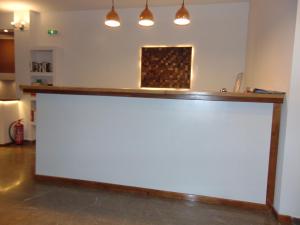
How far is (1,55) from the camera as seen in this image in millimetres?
6457

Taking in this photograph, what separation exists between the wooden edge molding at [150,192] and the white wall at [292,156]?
0.92 ft

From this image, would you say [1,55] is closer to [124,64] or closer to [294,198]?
[124,64]

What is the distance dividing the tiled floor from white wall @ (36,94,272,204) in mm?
194

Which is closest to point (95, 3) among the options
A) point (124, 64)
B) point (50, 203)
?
point (124, 64)

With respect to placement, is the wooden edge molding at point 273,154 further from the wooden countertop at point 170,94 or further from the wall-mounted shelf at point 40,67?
the wall-mounted shelf at point 40,67

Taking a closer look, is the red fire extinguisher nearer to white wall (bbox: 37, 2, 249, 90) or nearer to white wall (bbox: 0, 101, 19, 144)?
white wall (bbox: 0, 101, 19, 144)

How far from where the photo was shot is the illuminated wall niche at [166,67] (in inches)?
188

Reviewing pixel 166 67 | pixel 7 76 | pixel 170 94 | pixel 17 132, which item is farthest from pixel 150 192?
pixel 7 76

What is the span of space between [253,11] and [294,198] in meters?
2.92

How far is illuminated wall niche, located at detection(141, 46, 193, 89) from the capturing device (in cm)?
478

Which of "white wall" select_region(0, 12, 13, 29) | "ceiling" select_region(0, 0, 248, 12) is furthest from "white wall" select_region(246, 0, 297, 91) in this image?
"white wall" select_region(0, 12, 13, 29)

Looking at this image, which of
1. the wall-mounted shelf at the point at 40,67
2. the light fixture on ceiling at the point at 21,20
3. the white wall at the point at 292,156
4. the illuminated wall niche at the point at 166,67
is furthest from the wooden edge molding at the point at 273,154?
the light fixture on ceiling at the point at 21,20

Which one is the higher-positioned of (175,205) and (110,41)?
(110,41)

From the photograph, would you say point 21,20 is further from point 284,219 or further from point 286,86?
point 284,219
